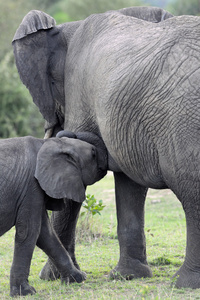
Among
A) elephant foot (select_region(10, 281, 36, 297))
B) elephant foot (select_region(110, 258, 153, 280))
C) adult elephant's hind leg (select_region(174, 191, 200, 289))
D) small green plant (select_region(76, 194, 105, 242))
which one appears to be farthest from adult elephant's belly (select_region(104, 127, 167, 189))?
small green plant (select_region(76, 194, 105, 242))

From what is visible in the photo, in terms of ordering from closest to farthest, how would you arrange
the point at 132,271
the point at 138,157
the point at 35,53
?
1. the point at 138,157
2. the point at 132,271
3. the point at 35,53

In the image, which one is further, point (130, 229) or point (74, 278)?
point (130, 229)

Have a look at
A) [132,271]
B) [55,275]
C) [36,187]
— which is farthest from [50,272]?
[36,187]

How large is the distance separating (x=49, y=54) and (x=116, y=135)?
148cm

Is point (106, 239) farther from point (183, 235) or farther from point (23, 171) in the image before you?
point (23, 171)

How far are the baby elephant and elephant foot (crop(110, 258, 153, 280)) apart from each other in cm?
42

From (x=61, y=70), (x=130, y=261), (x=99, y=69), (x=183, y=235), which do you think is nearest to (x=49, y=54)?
(x=61, y=70)

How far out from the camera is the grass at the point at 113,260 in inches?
191

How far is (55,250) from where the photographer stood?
5164mm

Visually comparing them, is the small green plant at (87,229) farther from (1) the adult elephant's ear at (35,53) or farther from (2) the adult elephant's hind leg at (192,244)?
(2) the adult elephant's hind leg at (192,244)

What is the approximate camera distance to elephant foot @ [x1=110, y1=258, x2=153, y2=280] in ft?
18.0

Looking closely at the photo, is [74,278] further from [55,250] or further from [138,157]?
[138,157]

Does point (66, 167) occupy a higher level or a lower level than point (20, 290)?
higher

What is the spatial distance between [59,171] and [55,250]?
24.5 inches
